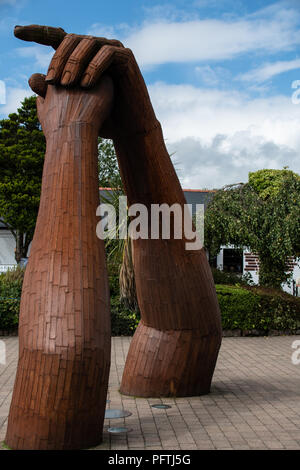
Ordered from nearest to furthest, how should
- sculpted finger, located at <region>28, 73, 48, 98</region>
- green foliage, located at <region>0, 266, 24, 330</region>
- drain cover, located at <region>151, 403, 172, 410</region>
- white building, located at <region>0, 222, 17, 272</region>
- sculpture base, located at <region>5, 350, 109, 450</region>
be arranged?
sculpture base, located at <region>5, 350, 109, 450</region>, sculpted finger, located at <region>28, 73, 48, 98</region>, drain cover, located at <region>151, 403, 172, 410</region>, green foliage, located at <region>0, 266, 24, 330</region>, white building, located at <region>0, 222, 17, 272</region>

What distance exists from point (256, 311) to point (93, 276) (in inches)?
336

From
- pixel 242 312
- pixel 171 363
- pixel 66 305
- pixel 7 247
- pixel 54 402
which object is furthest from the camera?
pixel 7 247

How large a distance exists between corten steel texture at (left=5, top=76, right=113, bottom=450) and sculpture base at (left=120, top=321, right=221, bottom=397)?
5.89 ft

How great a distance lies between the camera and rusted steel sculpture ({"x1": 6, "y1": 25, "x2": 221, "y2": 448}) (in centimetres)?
416

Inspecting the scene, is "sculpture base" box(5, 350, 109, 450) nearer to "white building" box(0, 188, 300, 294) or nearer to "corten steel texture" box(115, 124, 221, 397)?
"corten steel texture" box(115, 124, 221, 397)

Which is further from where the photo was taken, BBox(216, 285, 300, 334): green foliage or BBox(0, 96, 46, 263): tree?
BBox(0, 96, 46, 263): tree

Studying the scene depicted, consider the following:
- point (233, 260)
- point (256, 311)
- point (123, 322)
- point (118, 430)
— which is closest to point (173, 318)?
point (118, 430)

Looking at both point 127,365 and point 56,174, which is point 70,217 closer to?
point 56,174

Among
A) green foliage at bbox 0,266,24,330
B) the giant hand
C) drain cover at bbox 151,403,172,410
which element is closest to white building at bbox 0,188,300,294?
green foliage at bbox 0,266,24,330

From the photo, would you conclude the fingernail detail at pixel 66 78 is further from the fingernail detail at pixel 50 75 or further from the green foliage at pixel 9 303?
the green foliage at pixel 9 303

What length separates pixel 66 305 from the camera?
425 centimetres

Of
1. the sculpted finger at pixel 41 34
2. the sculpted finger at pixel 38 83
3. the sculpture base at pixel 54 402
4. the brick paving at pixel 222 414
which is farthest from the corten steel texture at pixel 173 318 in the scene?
the sculpture base at pixel 54 402

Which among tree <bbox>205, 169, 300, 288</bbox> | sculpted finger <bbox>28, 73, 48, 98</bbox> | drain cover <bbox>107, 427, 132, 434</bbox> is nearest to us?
drain cover <bbox>107, 427, 132, 434</bbox>

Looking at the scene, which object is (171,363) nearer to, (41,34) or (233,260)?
(41,34)
